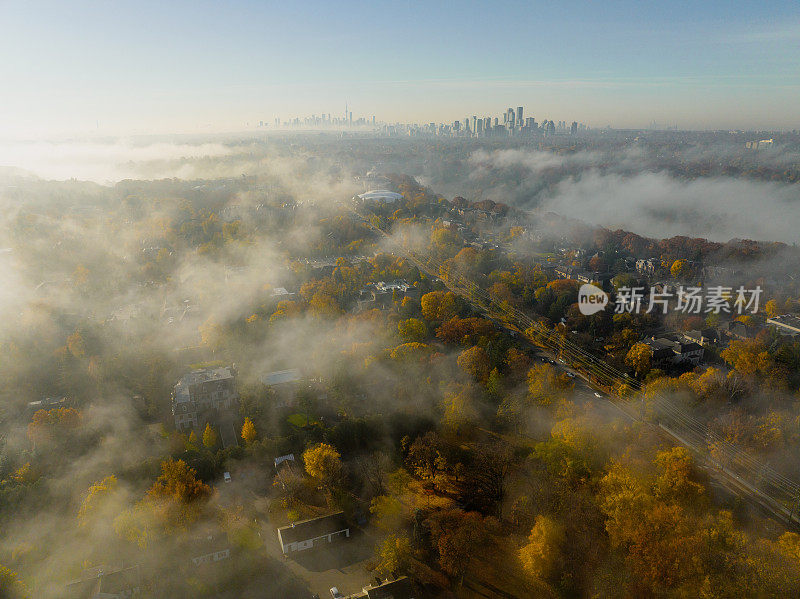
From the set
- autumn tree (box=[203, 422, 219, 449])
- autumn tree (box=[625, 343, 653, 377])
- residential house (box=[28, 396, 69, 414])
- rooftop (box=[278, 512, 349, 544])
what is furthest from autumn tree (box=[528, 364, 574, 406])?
residential house (box=[28, 396, 69, 414])

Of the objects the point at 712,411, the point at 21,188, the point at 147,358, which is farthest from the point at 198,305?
the point at 21,188

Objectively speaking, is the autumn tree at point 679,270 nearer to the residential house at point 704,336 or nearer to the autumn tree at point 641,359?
the residential house at point 704,336

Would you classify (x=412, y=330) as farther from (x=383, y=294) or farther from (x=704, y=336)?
(x=704, y=336)

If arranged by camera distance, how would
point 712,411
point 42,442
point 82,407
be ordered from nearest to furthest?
point 42,442 → point 712,411 → point 82,407

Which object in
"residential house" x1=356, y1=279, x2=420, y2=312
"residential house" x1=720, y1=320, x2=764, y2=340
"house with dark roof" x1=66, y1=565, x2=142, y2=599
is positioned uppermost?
"residential house" x1=356, y1=279, x2=420, y2=312

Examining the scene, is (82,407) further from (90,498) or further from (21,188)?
(21,188)

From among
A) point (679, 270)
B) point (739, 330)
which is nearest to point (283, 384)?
point (739, 330)

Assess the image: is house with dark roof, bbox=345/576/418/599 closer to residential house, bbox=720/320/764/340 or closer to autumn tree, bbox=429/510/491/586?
autumn tree, bbox=429/510/491/586
